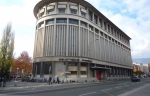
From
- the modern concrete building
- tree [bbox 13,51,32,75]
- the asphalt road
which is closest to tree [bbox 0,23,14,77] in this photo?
the asphalt road

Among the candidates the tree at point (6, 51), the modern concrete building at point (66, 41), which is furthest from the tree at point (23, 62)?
the tree at point (6, 51)

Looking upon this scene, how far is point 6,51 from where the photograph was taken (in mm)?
28906

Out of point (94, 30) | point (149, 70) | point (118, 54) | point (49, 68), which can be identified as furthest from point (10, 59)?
point (149, 70)

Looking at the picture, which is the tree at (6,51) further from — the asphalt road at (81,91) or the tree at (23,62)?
the tree at (23,62)

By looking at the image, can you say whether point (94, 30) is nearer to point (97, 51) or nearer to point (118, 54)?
point (97, 51)

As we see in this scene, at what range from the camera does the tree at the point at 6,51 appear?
27.0 m

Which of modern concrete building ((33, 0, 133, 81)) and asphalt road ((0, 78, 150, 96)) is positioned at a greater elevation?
modern concrete building ((33, 0, 133, 81))

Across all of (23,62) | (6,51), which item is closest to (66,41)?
(6,51)

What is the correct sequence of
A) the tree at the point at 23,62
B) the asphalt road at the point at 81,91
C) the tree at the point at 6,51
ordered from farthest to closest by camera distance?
1. the tree at the point at 23,62
2. the tree at the point at 6,51
3. the asphalt road at the point at 81,91

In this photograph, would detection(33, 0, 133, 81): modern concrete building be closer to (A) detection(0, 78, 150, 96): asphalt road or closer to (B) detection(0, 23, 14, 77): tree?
(B) detection(0, 23, 14, 77): tree

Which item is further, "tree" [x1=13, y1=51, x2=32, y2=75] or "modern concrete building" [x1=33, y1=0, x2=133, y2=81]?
"tree" [x1=13, y1=51, x2=32, y2=75]

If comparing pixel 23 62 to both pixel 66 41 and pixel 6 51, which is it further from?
pixel 6 51

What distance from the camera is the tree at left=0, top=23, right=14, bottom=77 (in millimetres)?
26997

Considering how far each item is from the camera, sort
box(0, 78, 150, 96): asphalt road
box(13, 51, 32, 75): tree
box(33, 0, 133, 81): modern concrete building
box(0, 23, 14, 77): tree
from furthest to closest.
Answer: box(13, 51, 32, 75): tree → box(33, 0, 133, 81): modern concrete building → box(0, 23, 14, 77): tree → box(0, 78, 150, 96): asphalt road
